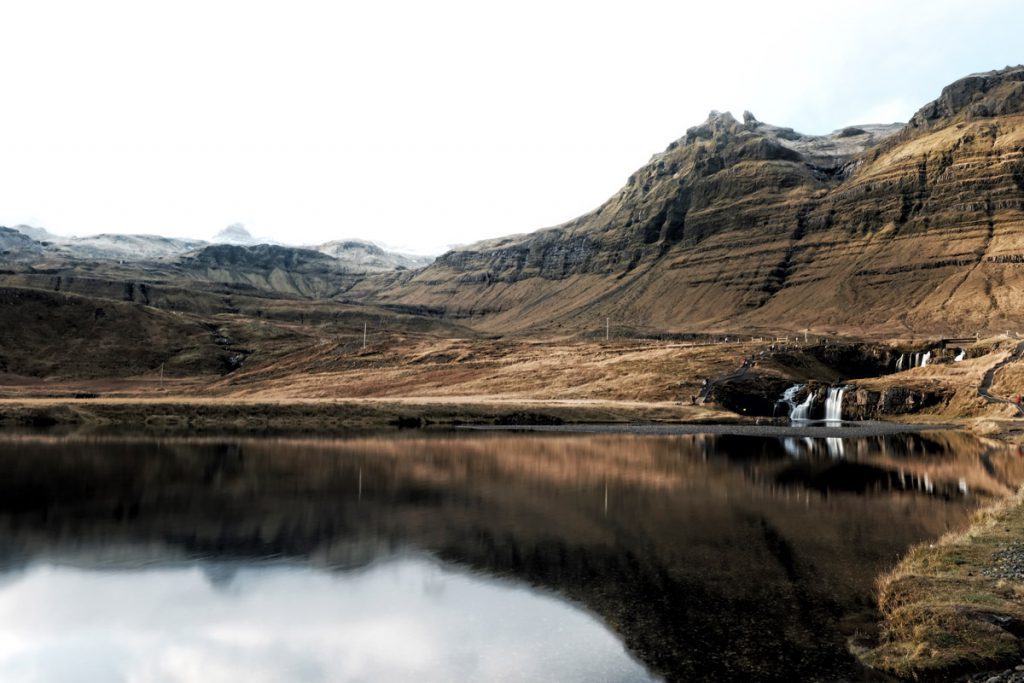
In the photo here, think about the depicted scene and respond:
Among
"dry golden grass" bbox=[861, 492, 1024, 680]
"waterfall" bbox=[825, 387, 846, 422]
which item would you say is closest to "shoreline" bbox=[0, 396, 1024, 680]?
"waterfall" bbox=[825, 387, 846, 422]

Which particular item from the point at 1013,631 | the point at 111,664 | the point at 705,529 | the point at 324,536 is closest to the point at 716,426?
the point at 705,529

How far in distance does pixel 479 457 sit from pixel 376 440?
18.9m

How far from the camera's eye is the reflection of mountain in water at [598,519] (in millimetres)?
22609

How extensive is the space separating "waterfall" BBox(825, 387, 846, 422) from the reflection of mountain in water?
41.3 meters

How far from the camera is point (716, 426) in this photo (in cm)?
9862

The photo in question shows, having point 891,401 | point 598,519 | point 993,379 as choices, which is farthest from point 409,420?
point 993,379

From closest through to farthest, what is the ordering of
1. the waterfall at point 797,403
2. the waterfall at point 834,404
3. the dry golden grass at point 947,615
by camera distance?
the dry golden grass at point 947,615 < the waterfall at point 834,404 < the waterfall at point 797,403

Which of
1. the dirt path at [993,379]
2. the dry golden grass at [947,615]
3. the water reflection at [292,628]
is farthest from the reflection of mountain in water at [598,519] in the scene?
the dirt path at [993,379]

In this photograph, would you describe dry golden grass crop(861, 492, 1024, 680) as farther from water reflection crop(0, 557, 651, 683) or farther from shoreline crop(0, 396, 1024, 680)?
shoreline crop(0, 396, 1024, 680)

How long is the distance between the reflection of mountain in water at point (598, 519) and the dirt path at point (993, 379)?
3083cm

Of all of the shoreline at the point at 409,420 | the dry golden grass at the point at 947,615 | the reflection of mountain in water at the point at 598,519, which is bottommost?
the shoreline at the point at 409,420

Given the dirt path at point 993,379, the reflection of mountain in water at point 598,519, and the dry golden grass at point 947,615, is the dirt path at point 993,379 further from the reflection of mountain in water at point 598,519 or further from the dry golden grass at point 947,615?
the dry golden grass at point 947,615

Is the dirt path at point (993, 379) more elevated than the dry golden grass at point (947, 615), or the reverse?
the dirt path at point (993, 379)

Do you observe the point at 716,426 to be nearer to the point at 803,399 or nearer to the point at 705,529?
the point at 803,399
